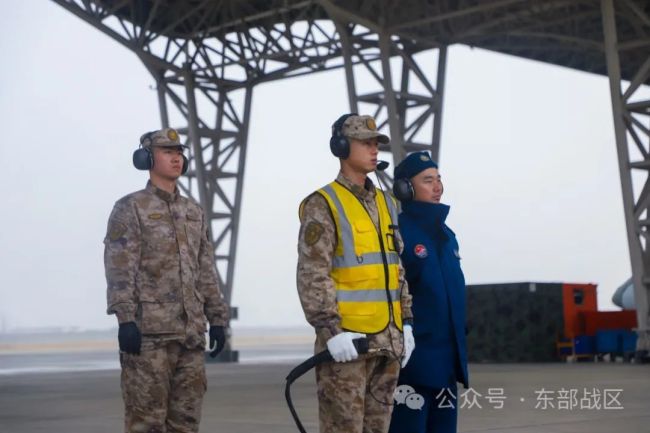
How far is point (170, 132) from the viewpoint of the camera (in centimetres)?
720

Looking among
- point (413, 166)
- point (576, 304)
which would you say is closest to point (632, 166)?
point (576, 304)

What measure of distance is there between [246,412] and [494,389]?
14.3 feet

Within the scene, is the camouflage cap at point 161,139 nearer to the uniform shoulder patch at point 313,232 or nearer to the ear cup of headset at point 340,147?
the ear cup of headset at point 340,147

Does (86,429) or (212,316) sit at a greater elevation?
(212,316)

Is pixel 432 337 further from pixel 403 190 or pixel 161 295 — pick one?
pixel 161 295

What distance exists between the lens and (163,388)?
266 inches

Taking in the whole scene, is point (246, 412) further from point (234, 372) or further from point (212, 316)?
point (234, 372)

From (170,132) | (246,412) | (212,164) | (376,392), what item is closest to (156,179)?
(170,132)

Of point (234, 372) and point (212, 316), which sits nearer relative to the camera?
point (212, 316)

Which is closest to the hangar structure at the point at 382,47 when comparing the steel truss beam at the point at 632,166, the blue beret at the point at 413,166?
the steel truss beam at the point at 632,166

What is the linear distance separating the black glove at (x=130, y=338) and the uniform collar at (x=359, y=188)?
1.46 metres

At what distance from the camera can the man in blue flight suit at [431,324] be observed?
251 inches

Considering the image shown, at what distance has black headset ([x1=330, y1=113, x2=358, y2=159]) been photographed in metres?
6.23

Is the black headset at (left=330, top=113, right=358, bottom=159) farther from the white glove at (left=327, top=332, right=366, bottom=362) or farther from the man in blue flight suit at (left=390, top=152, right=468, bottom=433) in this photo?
the white glove at (left=327, top=332, right=366, bottom=362)
